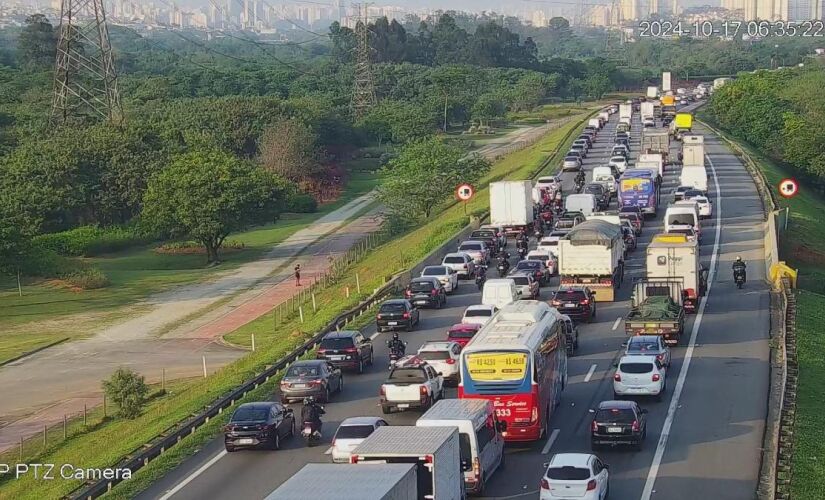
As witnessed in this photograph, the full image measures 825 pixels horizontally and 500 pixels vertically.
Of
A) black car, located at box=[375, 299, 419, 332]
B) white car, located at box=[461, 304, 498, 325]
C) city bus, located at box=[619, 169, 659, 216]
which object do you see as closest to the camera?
white car, located at box=[461, 304, 498, 325]

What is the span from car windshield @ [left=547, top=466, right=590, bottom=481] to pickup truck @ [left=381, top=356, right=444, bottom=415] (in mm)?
8889

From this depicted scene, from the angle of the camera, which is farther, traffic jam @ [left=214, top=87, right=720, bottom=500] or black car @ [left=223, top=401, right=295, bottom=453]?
black car @ [left=223, top=401, right=295, bottom=453]

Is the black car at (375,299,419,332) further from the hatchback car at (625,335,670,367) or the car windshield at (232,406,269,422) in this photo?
the car windshield at (232,406,269,422)

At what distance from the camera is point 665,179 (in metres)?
88.8

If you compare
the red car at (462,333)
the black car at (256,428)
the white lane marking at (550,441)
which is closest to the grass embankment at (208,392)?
the black car at (256,428)

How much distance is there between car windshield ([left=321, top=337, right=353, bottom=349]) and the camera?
131 ft

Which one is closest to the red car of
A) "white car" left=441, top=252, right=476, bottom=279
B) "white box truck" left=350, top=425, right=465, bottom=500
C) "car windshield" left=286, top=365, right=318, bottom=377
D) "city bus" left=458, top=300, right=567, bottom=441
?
"car windshield" left=286, top=365, right=318, bottom=377

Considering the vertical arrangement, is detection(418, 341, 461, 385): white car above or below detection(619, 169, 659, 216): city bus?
below

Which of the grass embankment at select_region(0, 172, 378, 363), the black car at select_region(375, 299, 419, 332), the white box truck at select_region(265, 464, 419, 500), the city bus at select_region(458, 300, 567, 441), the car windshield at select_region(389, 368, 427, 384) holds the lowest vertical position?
the grass embankment at select_region(0, 172, 378, 363)

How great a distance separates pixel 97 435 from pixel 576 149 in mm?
70037

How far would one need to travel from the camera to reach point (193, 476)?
1160 inches

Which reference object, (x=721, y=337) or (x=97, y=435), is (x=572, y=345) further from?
(x=97, y=435)

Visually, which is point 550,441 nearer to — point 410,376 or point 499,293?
point 410,376

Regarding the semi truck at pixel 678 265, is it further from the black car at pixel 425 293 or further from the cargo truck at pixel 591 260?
the black car at pixel 425 293
